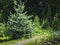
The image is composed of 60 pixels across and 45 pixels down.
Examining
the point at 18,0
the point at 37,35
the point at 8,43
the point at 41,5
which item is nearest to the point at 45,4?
the point at 41,5

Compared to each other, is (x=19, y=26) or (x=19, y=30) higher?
(x=19, y=26)

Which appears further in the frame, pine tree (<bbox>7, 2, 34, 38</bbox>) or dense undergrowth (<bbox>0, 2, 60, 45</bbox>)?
pine tree (<bbox>7, 2, 34, 38</bbox>)

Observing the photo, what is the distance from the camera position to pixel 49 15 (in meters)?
19.0

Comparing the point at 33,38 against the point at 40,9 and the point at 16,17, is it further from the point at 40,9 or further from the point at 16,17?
the point at 40,9

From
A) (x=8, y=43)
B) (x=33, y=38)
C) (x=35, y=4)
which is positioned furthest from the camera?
(x=35, y=4)

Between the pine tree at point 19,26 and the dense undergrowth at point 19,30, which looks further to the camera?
the pine tree at point 19,26

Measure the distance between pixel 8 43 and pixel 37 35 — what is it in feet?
8.30

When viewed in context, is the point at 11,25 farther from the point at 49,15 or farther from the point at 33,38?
the point at 49,15

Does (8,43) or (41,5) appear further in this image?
(41,5)

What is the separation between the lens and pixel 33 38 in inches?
538

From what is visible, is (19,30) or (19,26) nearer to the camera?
(19,30)

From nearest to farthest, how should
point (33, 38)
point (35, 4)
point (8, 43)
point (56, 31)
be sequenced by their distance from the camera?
1. point (8, 43)
2. point (33, 38)
3. point (56, 31)
4. point (35, 4)

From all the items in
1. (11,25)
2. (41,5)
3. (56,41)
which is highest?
(41,5)

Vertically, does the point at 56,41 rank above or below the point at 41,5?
below
